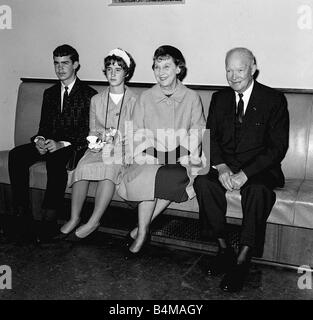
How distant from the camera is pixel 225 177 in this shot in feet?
9.06

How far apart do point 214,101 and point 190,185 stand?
649mm

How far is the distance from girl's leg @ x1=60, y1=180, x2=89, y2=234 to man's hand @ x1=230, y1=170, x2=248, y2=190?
1.12m

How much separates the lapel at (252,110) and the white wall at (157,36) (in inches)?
26.9

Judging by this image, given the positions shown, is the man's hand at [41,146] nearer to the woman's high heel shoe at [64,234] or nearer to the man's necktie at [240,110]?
the woman's high heel shoe at [64,234]

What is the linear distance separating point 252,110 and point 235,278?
1126 millimetres

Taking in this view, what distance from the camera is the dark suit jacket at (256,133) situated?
2820mm

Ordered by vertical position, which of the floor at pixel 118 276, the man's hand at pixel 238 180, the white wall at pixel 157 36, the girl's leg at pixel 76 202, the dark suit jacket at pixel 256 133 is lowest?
the floor at pixel 118 276

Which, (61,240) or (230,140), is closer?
(230,140)

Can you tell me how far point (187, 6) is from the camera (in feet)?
11.9

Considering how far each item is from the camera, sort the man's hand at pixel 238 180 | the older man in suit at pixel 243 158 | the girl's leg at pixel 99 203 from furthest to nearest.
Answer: the girl's leg at pixel 99 203, the man's hand at pixel 238 180, the older man in suit at pixel 243 158

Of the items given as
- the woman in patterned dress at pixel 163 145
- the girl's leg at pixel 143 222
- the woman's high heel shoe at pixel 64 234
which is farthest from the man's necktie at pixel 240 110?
the woman's high heel shoe at pixel 64 234
